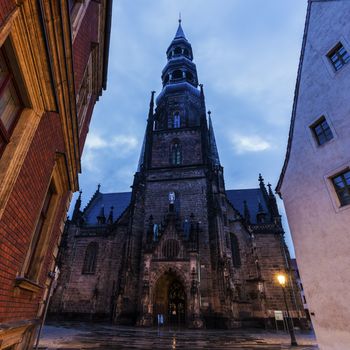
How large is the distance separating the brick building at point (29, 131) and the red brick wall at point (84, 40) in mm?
131

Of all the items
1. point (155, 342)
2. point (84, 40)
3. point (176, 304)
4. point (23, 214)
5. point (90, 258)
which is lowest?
point (155, 342)

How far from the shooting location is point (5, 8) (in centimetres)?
224

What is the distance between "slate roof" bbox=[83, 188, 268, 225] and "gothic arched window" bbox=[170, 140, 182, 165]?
33.6 ft

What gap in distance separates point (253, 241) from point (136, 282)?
12608 mm

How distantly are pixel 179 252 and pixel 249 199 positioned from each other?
15632mm

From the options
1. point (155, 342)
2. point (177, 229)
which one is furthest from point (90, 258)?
point (155, 342)

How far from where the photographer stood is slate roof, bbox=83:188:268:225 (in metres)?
30.8

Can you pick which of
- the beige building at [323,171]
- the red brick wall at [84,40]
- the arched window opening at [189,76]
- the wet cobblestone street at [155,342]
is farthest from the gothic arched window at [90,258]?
the arched window opening at [189,76]

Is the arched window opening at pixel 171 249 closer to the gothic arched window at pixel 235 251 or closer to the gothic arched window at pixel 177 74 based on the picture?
the gothic arched window at pixel 235 251

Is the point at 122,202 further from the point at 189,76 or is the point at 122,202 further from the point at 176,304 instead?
the point at 189,76

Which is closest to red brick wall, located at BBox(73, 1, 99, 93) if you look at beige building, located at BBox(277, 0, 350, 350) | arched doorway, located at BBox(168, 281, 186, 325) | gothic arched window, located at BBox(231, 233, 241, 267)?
beige building, located at BBox(277, 0, 350, 350)

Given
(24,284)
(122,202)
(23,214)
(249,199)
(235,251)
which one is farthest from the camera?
(122,202)

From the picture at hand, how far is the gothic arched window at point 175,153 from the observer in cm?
2802

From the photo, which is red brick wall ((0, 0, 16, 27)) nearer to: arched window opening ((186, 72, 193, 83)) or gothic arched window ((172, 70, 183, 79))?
arched window opening ((186, 72, 193, 83))
